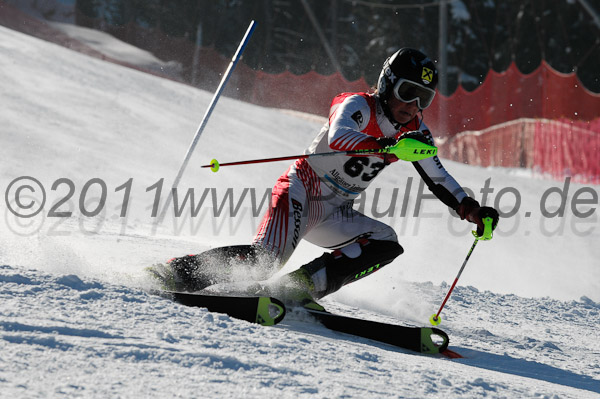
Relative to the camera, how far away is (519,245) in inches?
308

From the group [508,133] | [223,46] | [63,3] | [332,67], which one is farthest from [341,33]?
[508,133]

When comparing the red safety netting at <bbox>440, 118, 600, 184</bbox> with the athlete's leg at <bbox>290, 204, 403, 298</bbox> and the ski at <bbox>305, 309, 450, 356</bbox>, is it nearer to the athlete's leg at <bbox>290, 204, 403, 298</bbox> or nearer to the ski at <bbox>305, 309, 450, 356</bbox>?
the athlete's leg at <bbox>290, 204, 403, 298</bbox>

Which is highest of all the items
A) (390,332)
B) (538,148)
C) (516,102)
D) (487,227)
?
(516,102)

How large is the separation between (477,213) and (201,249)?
243 cm

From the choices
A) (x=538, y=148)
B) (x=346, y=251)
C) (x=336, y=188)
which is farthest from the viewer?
(x=538, y=148)

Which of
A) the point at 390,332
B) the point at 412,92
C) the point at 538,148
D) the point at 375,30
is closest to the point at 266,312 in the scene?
the point at 390,332

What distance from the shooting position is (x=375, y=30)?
32.5 metres

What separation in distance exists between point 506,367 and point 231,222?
477 cm

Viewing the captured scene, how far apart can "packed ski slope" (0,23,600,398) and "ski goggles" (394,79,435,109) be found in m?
1.17

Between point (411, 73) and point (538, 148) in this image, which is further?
point (538, 148)

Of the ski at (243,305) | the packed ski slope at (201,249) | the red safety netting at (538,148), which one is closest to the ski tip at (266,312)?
the ski at (243,305)

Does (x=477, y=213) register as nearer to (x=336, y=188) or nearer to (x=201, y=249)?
(x=336, y=188)

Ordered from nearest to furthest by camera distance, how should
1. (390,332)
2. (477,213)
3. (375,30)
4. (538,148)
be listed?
(390,332) < (477,213) < (538,148) < (375,30)

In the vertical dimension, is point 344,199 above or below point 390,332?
above
